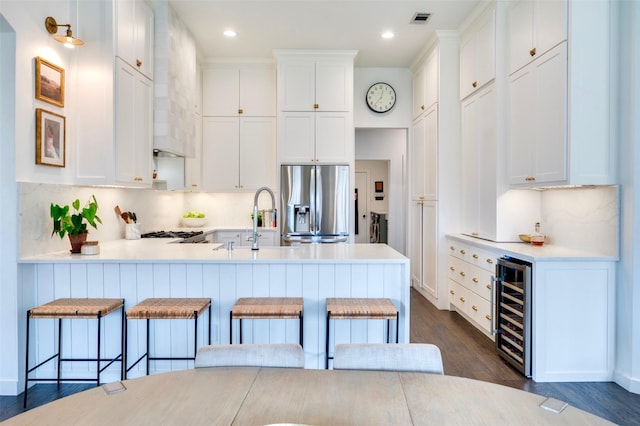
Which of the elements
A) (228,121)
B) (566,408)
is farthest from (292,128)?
(566,408)

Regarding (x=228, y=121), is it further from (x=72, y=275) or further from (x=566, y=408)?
(x=566, y=408)

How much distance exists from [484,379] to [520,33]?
2.86 m

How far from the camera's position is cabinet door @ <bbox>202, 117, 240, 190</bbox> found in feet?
18.2

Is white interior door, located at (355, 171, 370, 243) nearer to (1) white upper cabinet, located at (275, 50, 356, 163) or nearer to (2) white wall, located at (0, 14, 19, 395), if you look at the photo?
(1) white upper cabinet, located at (275, 50, 356, 163)

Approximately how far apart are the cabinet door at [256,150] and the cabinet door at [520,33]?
3.10m

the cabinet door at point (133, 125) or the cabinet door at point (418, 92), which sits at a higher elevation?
the cabinet door at point (418, 92)

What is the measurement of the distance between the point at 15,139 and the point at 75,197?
67 cm

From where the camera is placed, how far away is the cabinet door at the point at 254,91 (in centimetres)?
555

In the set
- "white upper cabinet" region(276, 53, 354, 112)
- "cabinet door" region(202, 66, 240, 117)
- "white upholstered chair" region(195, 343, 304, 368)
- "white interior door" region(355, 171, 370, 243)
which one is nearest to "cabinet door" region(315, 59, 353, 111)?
"white upper cabinet" region(276, 53, 354, 112)

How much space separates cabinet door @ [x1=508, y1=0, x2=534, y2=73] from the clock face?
2261mm

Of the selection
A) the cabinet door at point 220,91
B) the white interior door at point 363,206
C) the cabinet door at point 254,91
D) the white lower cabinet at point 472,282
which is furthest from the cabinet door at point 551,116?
the white interior door at point 363,206

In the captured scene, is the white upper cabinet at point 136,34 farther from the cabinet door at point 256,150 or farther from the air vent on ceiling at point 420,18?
the air vent on ceiling at point 420,18

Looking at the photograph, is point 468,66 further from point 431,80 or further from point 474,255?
point 474,255

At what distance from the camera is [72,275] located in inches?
107
